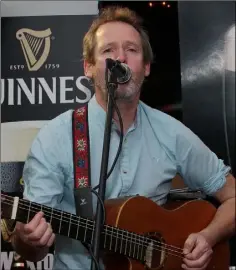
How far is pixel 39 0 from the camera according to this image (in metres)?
1.72

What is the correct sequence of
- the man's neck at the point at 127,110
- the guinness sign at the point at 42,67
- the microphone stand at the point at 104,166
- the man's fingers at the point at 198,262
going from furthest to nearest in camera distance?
the guinness sign at the point at 42,67 → the man's neck at the point at 127,110 → the man's fingers at the point at 198,262 → the microphone stand at the point at 104,166

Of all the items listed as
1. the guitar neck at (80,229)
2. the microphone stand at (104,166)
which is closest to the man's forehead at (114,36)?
the microphone stand at (104,166)

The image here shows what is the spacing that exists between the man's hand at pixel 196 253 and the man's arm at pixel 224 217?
0.04 m

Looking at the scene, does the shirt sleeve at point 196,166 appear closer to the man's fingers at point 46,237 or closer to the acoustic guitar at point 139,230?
the acoustic guitar at point 139,230

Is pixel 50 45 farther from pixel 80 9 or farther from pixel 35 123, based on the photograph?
pixel 35 123

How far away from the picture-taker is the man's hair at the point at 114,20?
1556 millimetres

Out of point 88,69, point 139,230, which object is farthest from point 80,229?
point 88,69

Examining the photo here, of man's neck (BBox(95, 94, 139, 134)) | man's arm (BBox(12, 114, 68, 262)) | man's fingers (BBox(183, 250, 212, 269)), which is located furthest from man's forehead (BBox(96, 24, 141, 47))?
man's fingers (BBox(183, 250, 212, 269))

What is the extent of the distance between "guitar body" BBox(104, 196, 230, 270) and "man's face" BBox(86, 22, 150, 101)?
13.5 inches

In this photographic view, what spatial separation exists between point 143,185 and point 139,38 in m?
0.50

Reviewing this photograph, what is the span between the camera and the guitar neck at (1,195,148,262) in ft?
3.45

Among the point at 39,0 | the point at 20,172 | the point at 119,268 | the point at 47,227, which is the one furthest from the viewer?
the point at 39,0

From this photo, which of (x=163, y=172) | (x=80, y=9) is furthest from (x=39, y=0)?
(x=163, y=172)

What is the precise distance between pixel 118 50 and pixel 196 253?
26.5 inches
